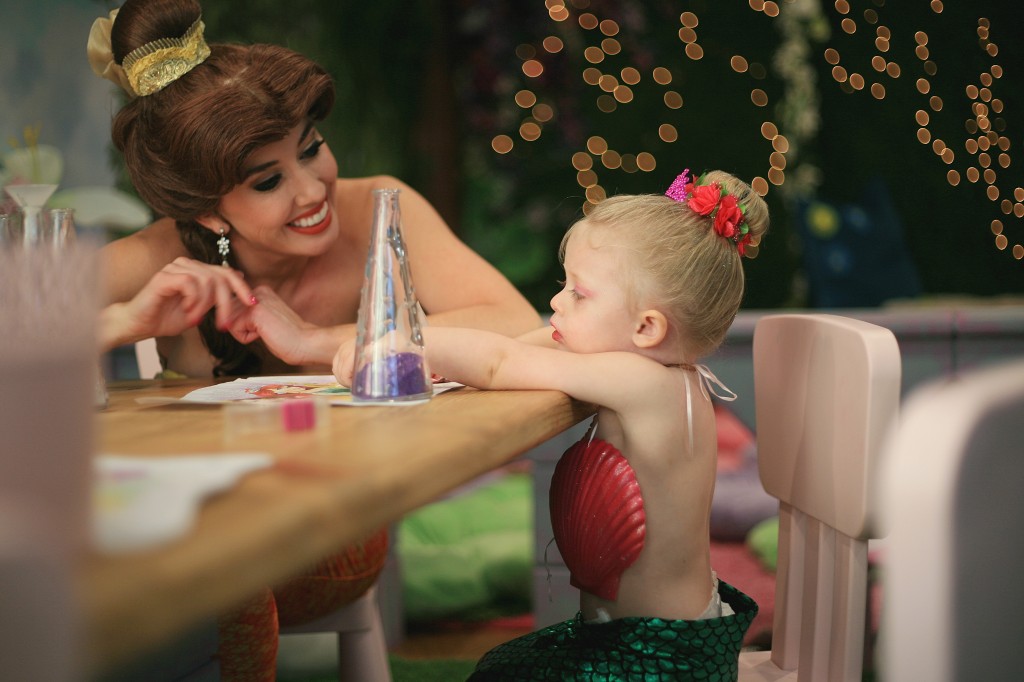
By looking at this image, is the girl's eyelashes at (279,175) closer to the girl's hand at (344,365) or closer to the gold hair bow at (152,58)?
the gold hair bow at (152,58)

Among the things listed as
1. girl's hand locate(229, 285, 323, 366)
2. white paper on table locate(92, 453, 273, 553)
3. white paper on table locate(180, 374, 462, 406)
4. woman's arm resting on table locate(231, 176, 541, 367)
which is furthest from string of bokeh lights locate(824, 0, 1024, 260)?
white paper on table locate(92, 453, 273, 553)

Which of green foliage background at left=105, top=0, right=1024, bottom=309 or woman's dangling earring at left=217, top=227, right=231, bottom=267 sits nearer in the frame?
woman's dangling earring at left=217, top=227, right=231, bottom=267

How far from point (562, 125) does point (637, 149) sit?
0.40 meters

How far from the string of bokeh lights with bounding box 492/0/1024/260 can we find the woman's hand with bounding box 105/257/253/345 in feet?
13.1

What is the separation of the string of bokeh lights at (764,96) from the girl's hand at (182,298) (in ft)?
13.1

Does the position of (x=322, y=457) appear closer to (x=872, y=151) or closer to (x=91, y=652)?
(x=91, y=652)

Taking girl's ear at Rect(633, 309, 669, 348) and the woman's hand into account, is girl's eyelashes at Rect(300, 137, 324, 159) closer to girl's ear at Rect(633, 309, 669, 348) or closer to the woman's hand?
the woman's hand

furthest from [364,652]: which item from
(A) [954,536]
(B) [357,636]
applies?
(A) [954,536]

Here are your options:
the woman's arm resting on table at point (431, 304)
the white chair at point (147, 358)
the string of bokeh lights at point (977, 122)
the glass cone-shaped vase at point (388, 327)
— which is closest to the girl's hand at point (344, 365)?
the glass cone-shaped vase at point (388, 327)

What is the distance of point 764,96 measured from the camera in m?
5.39

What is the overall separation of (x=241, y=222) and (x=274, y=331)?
37 cm

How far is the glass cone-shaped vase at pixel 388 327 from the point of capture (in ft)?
3.85

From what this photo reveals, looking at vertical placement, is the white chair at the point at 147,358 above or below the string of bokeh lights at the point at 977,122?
below

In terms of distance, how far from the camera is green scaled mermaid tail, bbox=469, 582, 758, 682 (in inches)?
48.4
